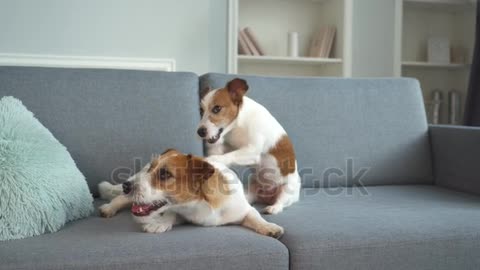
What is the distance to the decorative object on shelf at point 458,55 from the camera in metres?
3.66

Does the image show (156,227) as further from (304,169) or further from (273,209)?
(304,169)

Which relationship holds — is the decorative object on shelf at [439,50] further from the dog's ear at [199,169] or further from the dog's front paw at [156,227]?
the dog's front paw at [156,227]

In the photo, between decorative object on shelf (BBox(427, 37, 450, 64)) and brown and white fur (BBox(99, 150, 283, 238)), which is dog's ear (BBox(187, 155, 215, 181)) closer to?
brown and white fur (BBox(99, 150, 283, 238))

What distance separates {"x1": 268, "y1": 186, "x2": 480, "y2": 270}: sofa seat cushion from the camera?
51.3 inches

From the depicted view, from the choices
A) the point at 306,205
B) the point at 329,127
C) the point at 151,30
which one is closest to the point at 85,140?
the point at 306,205

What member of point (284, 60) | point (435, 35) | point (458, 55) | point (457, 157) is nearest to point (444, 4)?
point (435, 35)

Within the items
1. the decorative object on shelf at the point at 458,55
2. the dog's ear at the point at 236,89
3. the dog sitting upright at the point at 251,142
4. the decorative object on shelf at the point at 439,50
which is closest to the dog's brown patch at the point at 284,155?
the dog sitting upright at the point at 251,142

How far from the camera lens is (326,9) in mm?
3469

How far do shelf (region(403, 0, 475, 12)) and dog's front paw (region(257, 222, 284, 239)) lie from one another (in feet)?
8.97

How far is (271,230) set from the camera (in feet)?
4.42

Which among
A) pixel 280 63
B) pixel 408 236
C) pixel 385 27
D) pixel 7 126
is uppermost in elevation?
pixel 385 27

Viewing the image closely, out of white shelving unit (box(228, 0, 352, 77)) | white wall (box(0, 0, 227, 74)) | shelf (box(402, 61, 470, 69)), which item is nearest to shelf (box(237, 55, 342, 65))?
white shelving unit (box(228, 0, 352, 77))

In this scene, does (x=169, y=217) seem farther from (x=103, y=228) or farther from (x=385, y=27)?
(x=385, y=27)

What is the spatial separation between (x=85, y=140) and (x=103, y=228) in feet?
1.68
